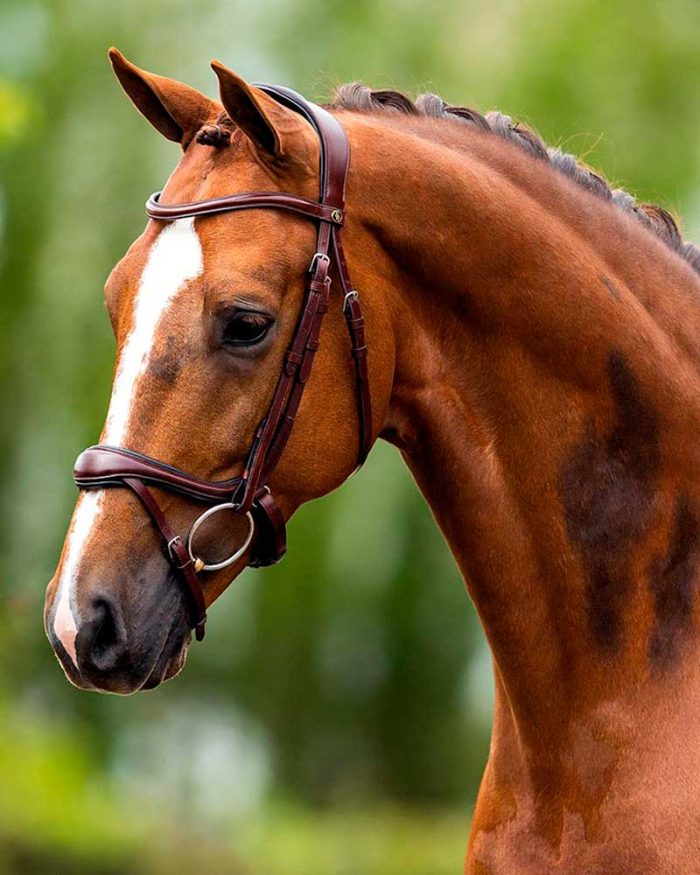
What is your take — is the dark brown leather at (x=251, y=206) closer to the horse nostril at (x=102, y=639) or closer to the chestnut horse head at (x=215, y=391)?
the chestnut horse head at (x=215, y=391)

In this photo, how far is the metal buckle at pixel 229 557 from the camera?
300 centimetres

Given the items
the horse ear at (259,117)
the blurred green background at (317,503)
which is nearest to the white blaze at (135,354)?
the horse ear at (259,117)

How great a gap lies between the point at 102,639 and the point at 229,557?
0.36 meters

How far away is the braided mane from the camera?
3504mm

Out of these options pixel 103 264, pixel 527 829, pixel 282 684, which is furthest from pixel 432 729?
pixel 527 829

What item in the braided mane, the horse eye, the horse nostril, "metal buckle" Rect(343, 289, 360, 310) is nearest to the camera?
the horse nostril

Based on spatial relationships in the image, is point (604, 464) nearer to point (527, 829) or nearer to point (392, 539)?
point (527, 829)

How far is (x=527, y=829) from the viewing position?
128 inches

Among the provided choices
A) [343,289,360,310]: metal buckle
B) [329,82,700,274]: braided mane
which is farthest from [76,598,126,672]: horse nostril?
[329,82,700,274]: braided mane

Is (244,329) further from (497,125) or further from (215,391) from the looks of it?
(497,125)

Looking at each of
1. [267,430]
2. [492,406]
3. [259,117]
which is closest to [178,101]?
[259,117]

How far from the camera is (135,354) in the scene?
2961 millimetres

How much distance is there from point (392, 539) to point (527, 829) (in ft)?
39.7

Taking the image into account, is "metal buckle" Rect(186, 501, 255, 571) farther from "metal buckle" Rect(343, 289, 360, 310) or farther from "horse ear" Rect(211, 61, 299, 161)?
"horse ear" Rect(211, 61, 299, 161)
